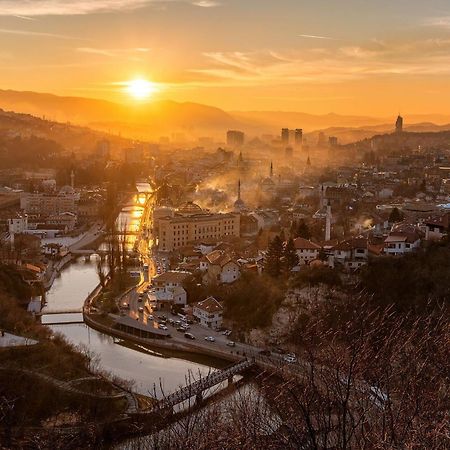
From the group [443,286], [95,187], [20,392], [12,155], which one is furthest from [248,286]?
[12,155]

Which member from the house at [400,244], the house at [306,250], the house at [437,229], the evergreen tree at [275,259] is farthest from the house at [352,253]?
the house at [437,229]

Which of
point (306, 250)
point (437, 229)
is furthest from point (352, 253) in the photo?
point (437, 229)

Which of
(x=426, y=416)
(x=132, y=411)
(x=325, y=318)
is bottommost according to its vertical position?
(x=132, y=411)

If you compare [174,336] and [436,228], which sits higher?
[436,228]

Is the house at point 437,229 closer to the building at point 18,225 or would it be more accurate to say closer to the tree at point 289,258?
the tree at point 289,258

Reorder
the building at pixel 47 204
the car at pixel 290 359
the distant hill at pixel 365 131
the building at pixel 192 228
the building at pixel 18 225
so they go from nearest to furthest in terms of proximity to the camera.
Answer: the car at pixel 290 359, the building at pixel 192 228, the building at pixel 18 225, the building at pixel 47 204, the distant hill at pixel 365 131

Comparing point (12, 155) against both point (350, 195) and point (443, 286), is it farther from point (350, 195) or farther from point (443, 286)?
point (443, 286)

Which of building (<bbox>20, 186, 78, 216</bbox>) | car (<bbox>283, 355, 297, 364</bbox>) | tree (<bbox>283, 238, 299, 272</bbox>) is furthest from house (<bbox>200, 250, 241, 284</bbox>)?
building (<bbox>20, 186, 78, 216</bbox>)

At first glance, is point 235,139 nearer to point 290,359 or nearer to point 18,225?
point 18,225
